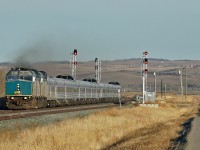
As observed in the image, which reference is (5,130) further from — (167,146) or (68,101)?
(68,101)

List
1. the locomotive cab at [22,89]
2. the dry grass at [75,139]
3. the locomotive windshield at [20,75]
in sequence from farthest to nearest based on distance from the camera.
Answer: the locomotive windshield at [20,75]
the locomotive cab at [22,89]
the dry grass at [75,139]

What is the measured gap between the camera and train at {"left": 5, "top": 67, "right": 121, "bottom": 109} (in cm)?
4272

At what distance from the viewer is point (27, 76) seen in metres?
43.4

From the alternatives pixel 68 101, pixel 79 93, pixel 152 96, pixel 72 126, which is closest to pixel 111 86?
pixel 152 96

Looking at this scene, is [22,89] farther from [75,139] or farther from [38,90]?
[75,139]

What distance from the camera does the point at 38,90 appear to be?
148 feet

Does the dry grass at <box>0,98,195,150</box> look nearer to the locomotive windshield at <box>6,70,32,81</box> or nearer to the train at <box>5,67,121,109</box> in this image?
the train at <box>5,67,121,109</box>

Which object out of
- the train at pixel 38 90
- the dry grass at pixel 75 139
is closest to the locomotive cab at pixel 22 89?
the train at pixel 38 90

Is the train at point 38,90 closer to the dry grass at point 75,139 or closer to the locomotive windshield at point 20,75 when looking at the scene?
the locomotive windshield at point 20,75

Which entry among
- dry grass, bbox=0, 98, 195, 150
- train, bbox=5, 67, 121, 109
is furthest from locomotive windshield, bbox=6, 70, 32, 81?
dry grass, bbox=0, 98, 195, 150

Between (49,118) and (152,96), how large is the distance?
5689 centimetres

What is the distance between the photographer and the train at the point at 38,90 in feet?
140

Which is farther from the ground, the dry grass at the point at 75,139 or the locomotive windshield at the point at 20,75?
the locomotive windshield at the point at 20,75

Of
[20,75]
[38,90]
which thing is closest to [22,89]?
[20,75]
